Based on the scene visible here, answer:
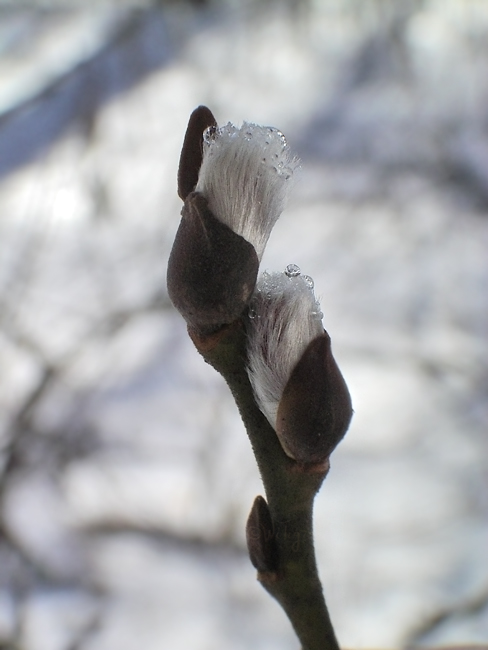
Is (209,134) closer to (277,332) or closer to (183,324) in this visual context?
(277,332)

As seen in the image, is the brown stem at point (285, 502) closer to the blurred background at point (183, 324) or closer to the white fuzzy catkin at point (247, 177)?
the white fuzzy catkin at point (247, 177)

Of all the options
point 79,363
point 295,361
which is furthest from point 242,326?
point 79,363

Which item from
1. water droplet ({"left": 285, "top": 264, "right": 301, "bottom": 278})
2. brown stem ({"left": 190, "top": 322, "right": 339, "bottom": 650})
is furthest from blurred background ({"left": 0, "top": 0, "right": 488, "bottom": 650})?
water droplet ({"left": 285, "top": 264, "right": 301, "bottom": 278})

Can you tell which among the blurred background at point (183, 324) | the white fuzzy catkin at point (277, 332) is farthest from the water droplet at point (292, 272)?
the blurred background at point (183, 324)

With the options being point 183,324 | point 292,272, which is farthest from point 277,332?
point 183,324

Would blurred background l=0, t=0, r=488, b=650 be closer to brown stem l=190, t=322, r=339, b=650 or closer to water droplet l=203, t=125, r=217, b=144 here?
brown stem l=190, t=322, r=339, b=650
